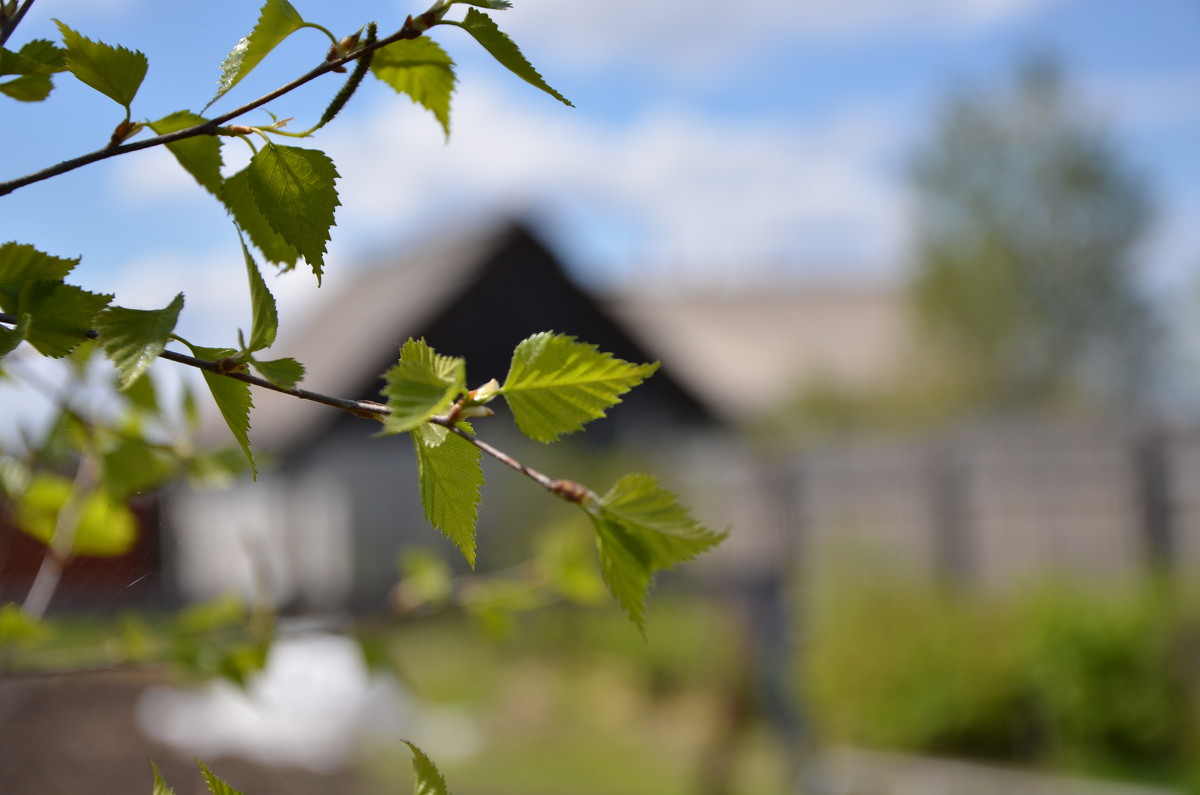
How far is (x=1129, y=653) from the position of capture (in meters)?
6.64

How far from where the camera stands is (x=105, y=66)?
52 centimetres

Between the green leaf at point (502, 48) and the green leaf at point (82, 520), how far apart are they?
2.44ft

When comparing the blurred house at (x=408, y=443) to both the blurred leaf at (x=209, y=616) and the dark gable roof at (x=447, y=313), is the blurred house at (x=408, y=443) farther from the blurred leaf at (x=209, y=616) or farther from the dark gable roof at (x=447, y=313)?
the blurred leaf at (x=209, y=616)

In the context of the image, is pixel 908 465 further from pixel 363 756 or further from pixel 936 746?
pixel 363 756

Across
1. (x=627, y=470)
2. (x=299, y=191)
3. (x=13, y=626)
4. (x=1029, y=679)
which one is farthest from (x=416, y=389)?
(x=627, y=470)

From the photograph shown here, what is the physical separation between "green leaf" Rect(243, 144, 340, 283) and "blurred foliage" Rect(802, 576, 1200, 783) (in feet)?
22.7

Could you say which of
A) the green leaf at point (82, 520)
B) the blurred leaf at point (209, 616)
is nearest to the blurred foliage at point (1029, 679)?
the blurred leaf at point (209, 616)

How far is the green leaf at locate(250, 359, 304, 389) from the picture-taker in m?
0.46

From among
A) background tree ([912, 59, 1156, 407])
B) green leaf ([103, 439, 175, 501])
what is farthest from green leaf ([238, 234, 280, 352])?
background tree ([912, 59, 1156, 407])

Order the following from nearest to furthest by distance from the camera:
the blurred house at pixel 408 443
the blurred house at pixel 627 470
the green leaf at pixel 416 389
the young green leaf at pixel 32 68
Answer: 1. the green leaf at pixel 416 389
2. the young green leaf at pixel 32 68
3. the blurred house at pixel 627 470
4. the blurred house at pixel 408 443

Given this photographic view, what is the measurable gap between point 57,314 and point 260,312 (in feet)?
0.27

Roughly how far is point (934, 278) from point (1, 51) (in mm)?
22017

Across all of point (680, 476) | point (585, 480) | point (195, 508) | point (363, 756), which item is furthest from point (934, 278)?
point (363, 756)

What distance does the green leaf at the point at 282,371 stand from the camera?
46cm
